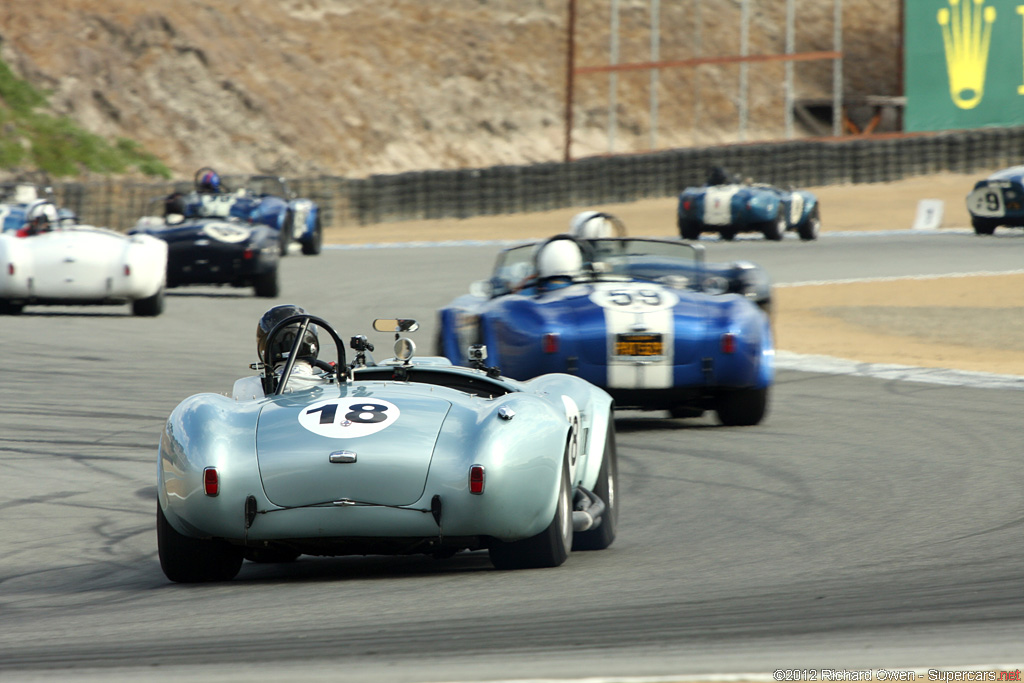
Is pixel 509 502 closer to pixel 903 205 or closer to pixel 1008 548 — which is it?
pixel 1008 548

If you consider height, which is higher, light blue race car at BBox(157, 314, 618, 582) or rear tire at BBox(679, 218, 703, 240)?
rear tire at BBox(679, 218, 703, 240)

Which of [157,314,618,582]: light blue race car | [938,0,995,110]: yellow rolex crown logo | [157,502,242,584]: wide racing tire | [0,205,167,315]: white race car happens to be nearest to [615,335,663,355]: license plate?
[157,314,618,582]: light blue race car

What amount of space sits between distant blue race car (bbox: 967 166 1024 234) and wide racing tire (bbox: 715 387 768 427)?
1739cm

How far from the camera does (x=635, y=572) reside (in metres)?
5.09

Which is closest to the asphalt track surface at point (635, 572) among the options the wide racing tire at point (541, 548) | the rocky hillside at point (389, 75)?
the wide racing tire at point (541, 548)

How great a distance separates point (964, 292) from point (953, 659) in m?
15.3

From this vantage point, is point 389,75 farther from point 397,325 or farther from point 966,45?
point 397,325

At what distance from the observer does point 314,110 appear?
44.0m

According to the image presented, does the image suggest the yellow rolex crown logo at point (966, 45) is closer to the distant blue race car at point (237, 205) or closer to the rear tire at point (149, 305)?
the distant blue race car at point (237, 205)

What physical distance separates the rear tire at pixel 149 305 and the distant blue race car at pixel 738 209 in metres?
12.6

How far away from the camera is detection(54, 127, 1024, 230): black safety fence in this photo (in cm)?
3244

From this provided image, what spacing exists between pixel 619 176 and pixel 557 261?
2501 cm

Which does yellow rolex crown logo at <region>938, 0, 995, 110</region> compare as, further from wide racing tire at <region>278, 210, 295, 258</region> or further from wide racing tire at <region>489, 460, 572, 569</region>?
wide racing tire at <region>489, 460, 572, 569</region>

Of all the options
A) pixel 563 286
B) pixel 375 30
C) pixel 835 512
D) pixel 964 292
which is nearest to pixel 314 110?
pixel 375 30
